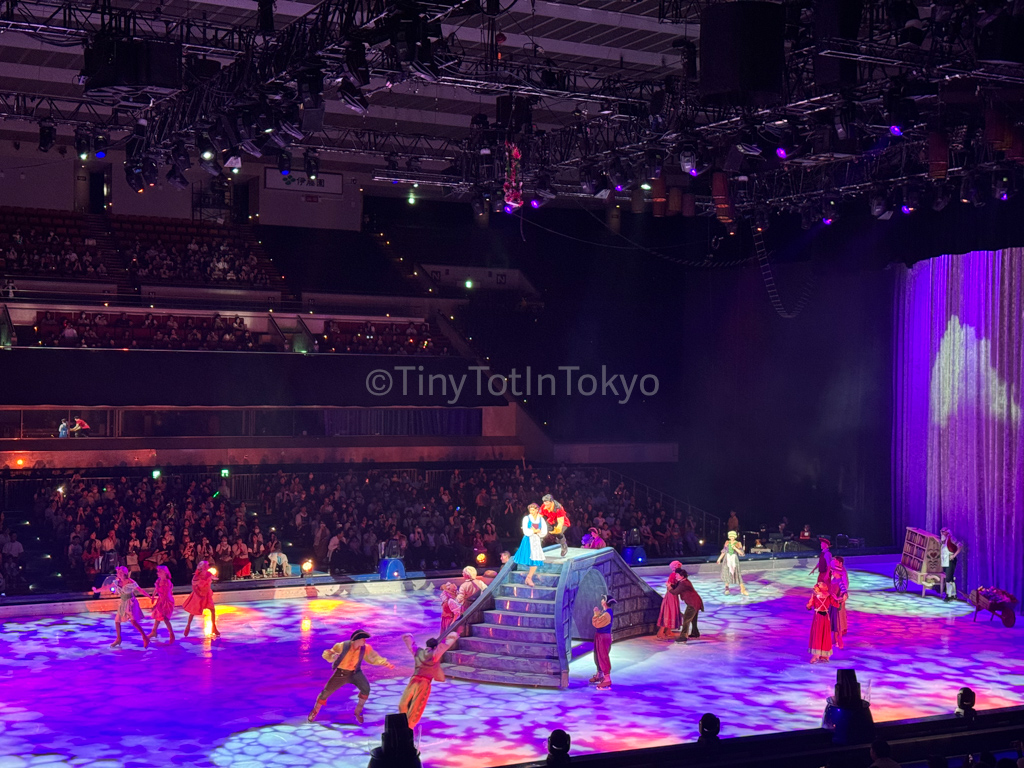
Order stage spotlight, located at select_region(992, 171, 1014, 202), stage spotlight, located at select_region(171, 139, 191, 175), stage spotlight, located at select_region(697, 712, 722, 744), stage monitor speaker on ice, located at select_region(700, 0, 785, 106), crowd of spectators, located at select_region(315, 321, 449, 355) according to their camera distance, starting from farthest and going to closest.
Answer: crowd of spectators, located at select_region(315, 321, 449, 355) → stage spotlight, located at select_region(171, 139, 191, 175) → stage spotlight, located at select_region(992, 171, 1014, 202) → stage monitor speaker on ice, located at select_region(700, 0, 785, 106) → stage spotlight, located at select_region(697, 712, 722, 744)

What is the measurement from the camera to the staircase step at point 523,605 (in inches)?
584

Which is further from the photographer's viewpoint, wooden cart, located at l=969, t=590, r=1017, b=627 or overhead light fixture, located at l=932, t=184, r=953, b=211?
overhead light fixture, located at l=932, t=184, r=953, b=211

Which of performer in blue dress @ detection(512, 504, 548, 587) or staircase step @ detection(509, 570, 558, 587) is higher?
performer in blue dress @ detection(512, 504, 548, 587)

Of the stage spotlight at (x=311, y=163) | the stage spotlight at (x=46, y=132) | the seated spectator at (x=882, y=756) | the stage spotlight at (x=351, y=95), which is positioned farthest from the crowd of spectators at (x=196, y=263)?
the seated spectator at (x=882, y=756)

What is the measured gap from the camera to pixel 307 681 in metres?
13.8

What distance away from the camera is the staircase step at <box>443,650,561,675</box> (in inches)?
550

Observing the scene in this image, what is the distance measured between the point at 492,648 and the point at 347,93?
23.5 feet

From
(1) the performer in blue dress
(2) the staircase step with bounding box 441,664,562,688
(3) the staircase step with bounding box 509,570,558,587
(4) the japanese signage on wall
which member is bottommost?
(2) the staircase step with bounding box 441,664,562,688

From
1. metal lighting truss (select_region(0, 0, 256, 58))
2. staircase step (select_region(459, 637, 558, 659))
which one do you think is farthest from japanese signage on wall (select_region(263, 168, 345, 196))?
staircase step (select_region(459, 637, 558, 659))

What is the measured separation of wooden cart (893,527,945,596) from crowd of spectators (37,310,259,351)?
612 inches

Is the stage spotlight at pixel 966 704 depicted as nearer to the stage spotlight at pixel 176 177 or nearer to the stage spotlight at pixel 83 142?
the stage spotlight at pixel 176 177

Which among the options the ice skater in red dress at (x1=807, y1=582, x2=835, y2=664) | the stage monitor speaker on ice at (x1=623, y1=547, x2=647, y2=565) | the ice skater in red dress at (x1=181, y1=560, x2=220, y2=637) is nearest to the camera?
the ice skater in red dress at (x1=807, y1=582, x2=835, y2=664)

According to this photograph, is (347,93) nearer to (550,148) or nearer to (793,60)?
(793,60)

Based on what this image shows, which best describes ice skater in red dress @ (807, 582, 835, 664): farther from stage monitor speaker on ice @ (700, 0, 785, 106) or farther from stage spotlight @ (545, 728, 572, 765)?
stage spotlight @ (545, 728, 572, 765)
